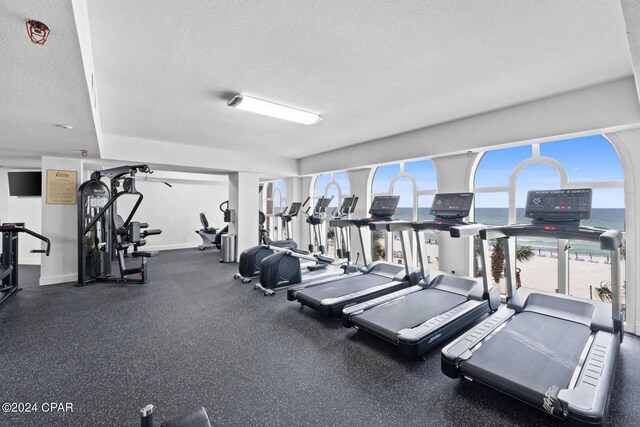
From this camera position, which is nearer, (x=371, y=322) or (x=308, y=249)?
(x=371, y=322)

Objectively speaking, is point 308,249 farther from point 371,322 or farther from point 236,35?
point 236,35

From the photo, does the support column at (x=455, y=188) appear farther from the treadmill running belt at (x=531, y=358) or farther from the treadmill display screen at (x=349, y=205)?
the treadmill running belt at (x=531, y=358)

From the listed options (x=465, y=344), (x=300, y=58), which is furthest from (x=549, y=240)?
(x=300, y=58)

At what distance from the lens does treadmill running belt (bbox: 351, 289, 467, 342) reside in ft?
8.92

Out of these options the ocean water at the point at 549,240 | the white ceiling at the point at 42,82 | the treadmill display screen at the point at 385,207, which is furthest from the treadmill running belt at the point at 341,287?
the white ceiling at the point at 42,82

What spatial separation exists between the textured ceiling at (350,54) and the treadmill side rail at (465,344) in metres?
2.49

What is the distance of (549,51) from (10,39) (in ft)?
12.6

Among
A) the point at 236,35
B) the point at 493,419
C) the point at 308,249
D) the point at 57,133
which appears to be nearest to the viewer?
the point at 493,419

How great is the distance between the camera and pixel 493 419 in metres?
1.80

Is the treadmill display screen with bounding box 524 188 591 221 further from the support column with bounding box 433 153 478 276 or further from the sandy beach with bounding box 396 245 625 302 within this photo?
the sandy beach with bounding box 396 245 625 302

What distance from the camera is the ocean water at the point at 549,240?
307 cm

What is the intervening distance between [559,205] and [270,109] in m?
3.42

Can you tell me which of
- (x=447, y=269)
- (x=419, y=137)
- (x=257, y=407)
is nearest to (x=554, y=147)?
(x=419, y=137)

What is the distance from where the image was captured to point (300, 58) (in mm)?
2488
